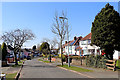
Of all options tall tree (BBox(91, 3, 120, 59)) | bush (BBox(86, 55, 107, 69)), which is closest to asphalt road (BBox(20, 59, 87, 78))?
bush (BBox(86, 55, 107, 69))

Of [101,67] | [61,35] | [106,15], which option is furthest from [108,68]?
[61,35]

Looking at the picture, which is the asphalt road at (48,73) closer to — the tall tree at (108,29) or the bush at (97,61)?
the bush at (97,61)

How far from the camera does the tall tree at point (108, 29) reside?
18375 mm

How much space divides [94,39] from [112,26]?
121 inches

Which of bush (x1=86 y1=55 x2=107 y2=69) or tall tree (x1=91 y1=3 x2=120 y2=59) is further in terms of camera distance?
bush (x1=86 y1=55 x2=107 y2=69)

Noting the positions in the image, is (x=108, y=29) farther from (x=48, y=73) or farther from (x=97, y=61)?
(x=48, y=73)

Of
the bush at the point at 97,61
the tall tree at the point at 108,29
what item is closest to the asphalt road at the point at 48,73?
the bush at the point at 97,61

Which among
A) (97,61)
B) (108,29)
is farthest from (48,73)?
(108,29)

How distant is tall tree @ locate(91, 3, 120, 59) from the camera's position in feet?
60.3

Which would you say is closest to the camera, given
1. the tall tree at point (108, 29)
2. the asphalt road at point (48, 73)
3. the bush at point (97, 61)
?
the asphalt road at point (48, 73)

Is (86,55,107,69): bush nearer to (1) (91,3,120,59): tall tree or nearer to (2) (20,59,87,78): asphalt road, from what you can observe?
(1) (91,3,120,59): tall tree

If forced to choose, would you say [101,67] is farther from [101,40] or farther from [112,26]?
[112,26]

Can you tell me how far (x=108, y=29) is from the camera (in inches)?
730

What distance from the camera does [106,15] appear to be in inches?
744
